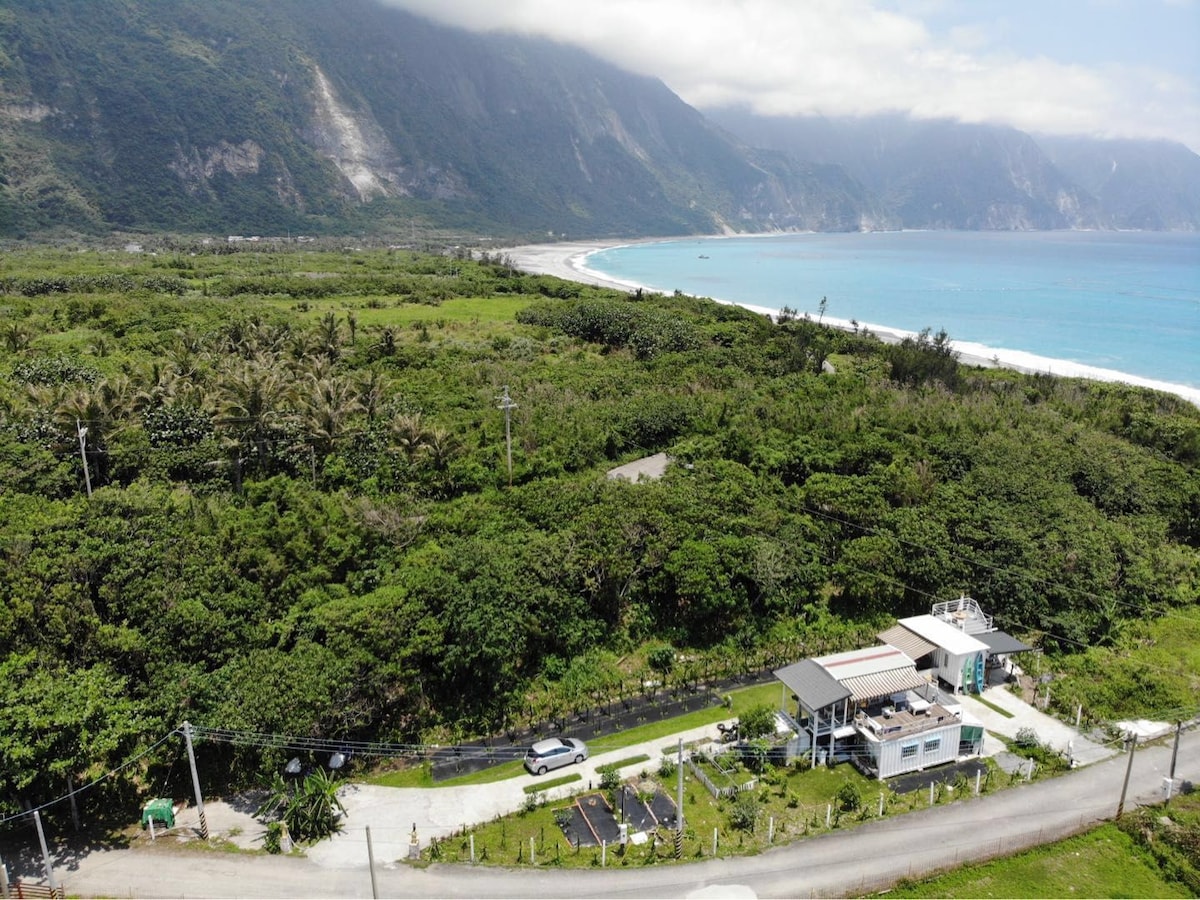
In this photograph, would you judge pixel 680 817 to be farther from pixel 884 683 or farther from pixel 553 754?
pixel 884 683

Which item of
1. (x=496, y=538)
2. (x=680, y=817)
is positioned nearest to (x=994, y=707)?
(x=680, y=817)

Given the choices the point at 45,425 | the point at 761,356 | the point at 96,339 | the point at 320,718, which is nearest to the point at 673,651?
the point at 320,718

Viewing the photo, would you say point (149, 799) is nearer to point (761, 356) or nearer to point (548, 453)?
point (548, 453)

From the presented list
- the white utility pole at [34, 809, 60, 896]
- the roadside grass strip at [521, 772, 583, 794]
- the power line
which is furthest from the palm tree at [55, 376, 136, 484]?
the roadside grass strip at [521, 772, 583, 794]

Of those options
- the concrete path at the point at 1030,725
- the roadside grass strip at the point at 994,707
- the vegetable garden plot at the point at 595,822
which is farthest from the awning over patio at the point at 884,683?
the vegetable garden plot at the point at 595,822

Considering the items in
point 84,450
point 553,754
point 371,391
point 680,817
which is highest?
point 371,391

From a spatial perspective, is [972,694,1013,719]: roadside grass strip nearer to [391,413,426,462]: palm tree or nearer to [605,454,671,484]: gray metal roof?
[605,454,671,484]: gray metal roof
